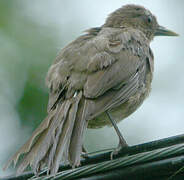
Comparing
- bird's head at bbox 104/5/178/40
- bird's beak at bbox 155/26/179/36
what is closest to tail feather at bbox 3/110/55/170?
bird's head at bbox 104/5/178/40

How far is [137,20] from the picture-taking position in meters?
8.09

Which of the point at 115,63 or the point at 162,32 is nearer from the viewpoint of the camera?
the point at 115,63

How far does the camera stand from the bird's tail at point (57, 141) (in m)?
4.55

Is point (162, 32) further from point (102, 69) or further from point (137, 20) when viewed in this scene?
point (102, 69)

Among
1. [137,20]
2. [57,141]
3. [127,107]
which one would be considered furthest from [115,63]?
[137,20]

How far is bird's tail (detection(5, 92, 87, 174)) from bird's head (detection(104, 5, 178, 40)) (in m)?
2.75

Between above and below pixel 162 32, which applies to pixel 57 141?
below

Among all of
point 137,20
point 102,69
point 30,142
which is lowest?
point 30,142

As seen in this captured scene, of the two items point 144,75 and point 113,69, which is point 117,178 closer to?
point 113,69

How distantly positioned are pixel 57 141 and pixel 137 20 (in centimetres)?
379

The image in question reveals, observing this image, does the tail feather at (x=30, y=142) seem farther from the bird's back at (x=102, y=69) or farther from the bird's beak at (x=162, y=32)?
the bird's beak at (x=162, y=32)

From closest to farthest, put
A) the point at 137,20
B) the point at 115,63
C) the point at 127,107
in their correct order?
the point at 115,63
the point at 127,107
the point at 137,20

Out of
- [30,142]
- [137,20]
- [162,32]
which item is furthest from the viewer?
[162,32]

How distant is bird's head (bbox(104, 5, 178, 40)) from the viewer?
8.00 meters
